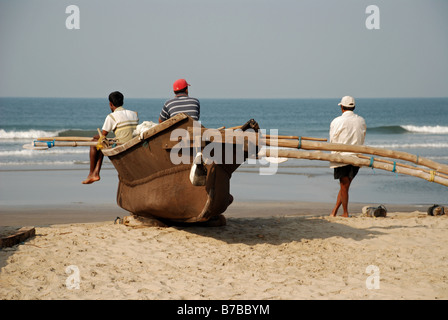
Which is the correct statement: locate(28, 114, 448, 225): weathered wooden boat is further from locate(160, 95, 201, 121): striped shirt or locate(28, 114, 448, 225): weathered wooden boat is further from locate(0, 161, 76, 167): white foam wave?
locate(0, 161, 76, 167): white foam wave

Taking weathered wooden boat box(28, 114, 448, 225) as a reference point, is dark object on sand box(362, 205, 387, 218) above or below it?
below

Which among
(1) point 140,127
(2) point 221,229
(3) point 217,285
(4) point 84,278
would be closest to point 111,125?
(1) point 140,127

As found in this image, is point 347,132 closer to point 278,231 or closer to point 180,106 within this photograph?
point 278,231

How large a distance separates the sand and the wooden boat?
1.28ft

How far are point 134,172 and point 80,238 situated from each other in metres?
1.01

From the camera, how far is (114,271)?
5.51m

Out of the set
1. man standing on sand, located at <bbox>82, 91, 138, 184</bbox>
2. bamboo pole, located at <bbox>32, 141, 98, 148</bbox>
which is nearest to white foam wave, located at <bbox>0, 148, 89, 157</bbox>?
bamboo pole, located at <bbox>32, 141, 98, 148</bbox>

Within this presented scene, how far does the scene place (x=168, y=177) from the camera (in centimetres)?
649

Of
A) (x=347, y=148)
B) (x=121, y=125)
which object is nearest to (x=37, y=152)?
(x=121, y=125)

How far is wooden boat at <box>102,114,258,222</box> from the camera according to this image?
6148 millimetres

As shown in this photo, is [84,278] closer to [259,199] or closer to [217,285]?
[217,285]

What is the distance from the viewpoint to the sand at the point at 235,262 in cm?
505

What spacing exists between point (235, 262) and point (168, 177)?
129 centimetres

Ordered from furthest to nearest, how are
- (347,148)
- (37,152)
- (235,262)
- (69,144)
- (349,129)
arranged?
(37,152) → (349,129) → (69,144) → (347,148) → (235,262)
